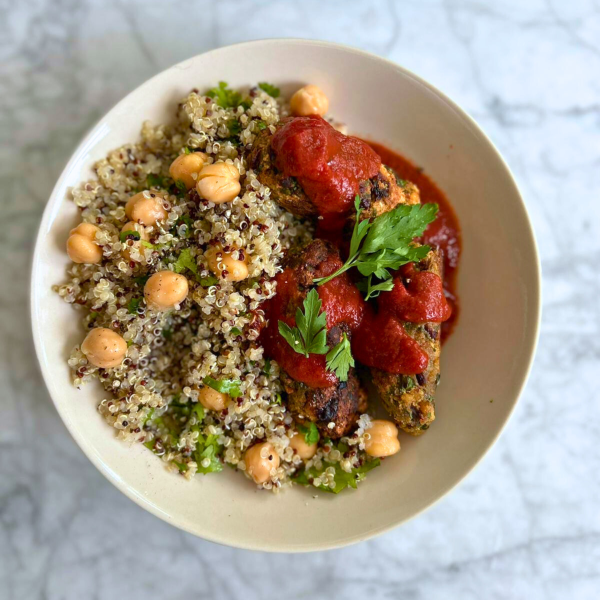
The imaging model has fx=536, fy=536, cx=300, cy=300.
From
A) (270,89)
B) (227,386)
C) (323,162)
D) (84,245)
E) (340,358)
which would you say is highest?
(270,89)

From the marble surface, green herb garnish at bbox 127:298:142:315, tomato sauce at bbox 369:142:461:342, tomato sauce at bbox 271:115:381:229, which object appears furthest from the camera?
the marble surface

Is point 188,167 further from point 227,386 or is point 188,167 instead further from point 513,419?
point 513,419

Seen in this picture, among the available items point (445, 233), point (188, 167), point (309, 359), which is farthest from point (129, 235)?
point (445, 233)

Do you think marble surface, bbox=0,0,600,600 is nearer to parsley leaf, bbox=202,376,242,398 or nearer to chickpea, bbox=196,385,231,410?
chickpea, bbox=196,385,231,410

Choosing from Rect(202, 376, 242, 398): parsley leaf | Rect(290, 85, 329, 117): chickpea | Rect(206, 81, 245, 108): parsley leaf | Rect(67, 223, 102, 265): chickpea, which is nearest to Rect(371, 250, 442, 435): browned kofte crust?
Rect(202, 376, 242, 398): parsley leaf

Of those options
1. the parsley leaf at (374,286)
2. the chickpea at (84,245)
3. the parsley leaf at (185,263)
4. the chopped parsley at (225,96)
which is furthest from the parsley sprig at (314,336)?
the chopped parsley at (225,96)

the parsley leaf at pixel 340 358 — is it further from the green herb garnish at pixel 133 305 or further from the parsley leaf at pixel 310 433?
the green herb garnish at pixel 133 305
